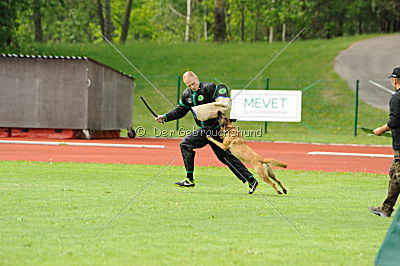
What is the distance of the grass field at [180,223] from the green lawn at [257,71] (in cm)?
1861

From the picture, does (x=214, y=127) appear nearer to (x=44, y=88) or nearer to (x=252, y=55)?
(x=44, y=88)

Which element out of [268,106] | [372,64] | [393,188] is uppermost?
[372,64]

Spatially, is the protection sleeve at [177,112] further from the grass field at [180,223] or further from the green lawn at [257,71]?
the green lawn at [257,71]

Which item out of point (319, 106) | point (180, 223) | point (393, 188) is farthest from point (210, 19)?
A: point (180, 223)

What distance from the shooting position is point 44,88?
2777 cm

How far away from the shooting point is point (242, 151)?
11.9 metres

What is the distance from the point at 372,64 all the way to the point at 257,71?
286 inches

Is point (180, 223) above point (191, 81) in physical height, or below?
below

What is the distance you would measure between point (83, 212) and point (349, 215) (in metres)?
3.52

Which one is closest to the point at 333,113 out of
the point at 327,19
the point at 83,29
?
the point at 327,19

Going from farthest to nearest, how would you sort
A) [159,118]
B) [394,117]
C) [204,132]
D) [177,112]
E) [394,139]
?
[177,112] < [159,118] < [204,132] < [394,139] < [394,117]

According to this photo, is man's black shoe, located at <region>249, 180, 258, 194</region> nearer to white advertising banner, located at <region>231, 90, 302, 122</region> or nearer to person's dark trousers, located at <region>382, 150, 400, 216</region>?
person's dark trousers, located at <region>382, 150, 400, 216</region>

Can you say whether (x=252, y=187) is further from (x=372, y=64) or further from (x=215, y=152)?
(x=372, y=64)

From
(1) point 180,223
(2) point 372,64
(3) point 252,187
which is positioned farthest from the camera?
(2) point 372,64
